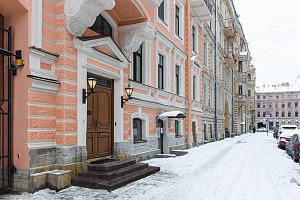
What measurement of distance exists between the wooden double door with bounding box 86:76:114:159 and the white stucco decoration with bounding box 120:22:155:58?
4.93ft

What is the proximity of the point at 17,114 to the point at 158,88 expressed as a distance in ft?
26.3

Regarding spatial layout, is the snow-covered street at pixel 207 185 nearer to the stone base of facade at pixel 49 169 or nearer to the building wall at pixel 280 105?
the stone base of facade at pixel 49 169

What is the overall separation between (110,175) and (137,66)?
6.19m

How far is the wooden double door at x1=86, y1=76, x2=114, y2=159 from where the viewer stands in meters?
8.42

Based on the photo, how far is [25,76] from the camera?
6.29 m

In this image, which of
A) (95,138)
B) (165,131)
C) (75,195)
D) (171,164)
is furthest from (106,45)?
(165,131)

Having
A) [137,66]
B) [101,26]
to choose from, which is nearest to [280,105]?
[137,66]

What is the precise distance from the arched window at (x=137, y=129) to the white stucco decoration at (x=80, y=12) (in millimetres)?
5274

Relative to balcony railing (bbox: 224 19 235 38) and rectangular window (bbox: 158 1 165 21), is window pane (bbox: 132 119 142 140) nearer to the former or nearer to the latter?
rectangular window (bbox: 158 1 165 21)

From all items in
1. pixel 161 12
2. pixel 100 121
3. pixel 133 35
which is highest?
pixel 161 12

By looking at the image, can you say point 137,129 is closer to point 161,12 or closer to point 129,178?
point 129,178

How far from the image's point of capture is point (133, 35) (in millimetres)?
9906

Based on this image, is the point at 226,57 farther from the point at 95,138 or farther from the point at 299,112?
the point at 299,112

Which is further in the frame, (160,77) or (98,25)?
(160,77)
